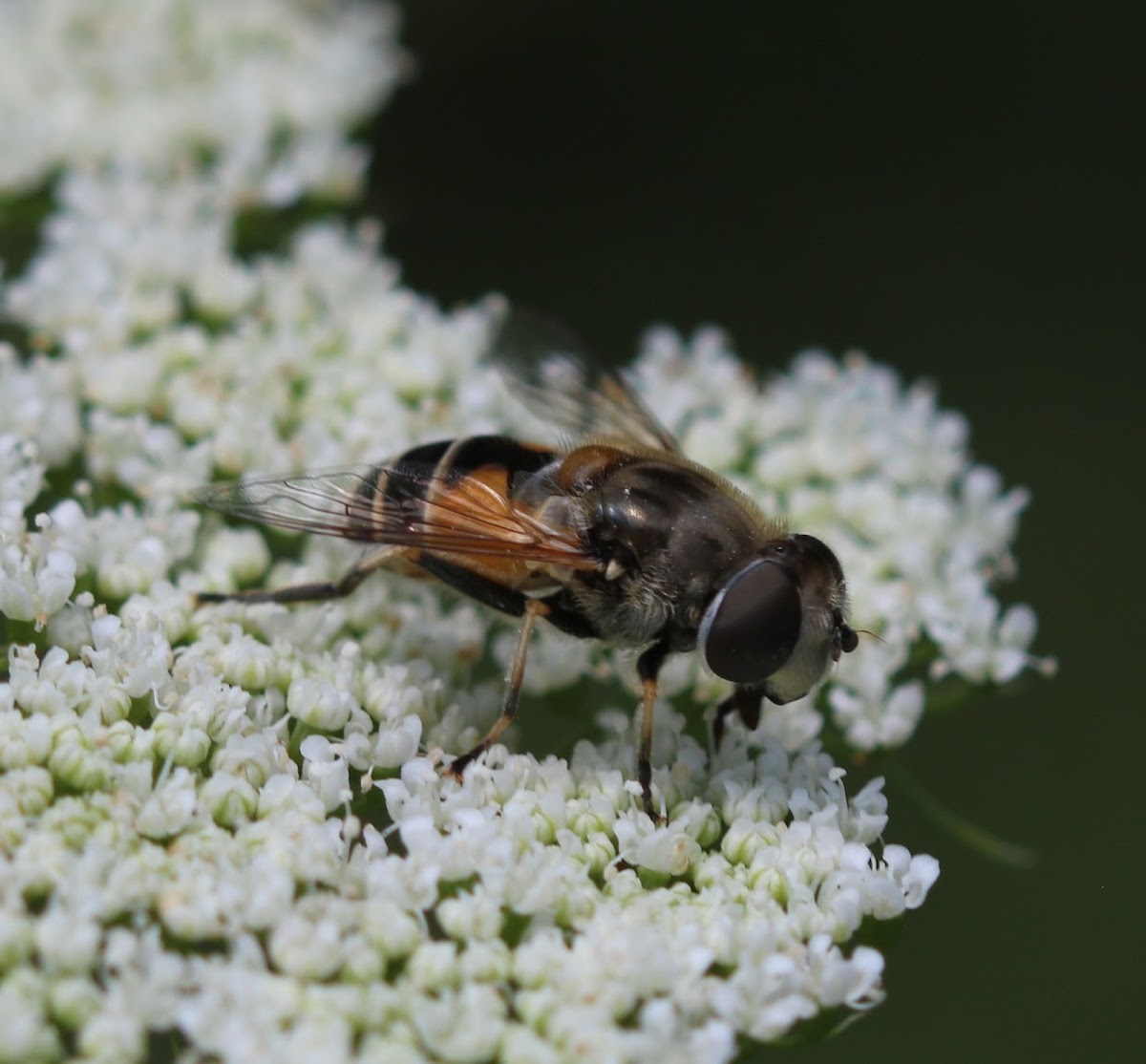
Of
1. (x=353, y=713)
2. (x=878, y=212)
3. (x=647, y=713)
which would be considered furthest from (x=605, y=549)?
(x=878, y=212)

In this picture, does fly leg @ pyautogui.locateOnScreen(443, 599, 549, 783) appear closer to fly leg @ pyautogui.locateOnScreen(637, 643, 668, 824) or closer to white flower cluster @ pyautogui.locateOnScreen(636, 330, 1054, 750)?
fly leg @ pyautogui.locateOnScreen(637, 643, 668, 824)

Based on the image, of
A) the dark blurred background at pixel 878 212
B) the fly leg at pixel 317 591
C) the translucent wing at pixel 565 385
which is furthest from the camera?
the dark blurred background at pixel 878 212

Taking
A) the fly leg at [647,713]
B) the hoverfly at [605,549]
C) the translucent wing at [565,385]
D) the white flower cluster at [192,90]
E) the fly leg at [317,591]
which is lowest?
the fly leg at [647,713]

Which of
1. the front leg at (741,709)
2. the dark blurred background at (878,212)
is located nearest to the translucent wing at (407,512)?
the front leg at (741,709)

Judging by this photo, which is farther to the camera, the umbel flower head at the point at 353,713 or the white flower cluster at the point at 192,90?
the white flower cluster at the point at 192,90

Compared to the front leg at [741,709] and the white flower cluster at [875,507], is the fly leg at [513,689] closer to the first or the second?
the front leg at [741,709]

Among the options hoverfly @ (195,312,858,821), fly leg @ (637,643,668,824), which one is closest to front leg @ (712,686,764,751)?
hoverfly @ (195,312,858,821)

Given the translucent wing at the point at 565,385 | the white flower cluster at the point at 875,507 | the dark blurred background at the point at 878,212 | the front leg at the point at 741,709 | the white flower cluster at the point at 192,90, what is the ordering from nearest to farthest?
the front leg at the point at 741,709, the white flower cluster at the point at 875,507, the translucent wing at the point at 565,385, the white flower cluster at the point at 192,90, the dark blurred background at the point at 878,212

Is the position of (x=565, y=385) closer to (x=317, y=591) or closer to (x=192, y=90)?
(x=317, y=591)
